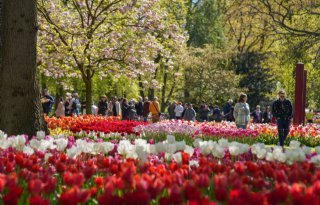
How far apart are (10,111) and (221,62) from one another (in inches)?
1213

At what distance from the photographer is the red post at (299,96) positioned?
68.7ft

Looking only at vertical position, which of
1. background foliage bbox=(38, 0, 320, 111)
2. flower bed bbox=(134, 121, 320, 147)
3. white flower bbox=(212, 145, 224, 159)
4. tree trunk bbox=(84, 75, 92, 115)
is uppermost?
background foliage bbox=(38, 0, 320, 111)

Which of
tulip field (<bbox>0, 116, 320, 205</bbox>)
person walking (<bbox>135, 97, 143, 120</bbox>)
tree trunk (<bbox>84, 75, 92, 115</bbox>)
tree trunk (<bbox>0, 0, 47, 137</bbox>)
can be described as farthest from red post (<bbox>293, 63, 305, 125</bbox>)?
tulip field (<bbox>0, 116, 320, 205</bbox>)

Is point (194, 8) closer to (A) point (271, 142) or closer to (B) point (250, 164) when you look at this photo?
(A) point (271, 142)

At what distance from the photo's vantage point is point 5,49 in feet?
31.7

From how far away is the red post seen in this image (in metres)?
21.0

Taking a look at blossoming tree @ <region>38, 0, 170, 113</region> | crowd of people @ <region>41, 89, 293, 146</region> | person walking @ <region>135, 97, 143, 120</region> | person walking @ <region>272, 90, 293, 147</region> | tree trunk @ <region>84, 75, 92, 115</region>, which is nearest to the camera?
person walking @ <region>272, 90, 293, 147</region>

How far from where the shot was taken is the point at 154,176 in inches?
137

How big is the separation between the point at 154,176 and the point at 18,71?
6.66m

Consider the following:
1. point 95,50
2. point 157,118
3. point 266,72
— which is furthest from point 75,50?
point 266,72

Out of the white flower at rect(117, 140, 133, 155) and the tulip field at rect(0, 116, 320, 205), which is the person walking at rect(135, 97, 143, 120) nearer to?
the tulip field at rect(0, 116, 320, 205)

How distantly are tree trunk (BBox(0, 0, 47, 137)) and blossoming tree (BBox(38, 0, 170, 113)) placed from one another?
451 inches

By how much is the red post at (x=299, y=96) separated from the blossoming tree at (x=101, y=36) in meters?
6.33

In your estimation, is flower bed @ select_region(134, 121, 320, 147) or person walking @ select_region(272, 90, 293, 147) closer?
person walking @ select_region(272, 90, 293, 147)
